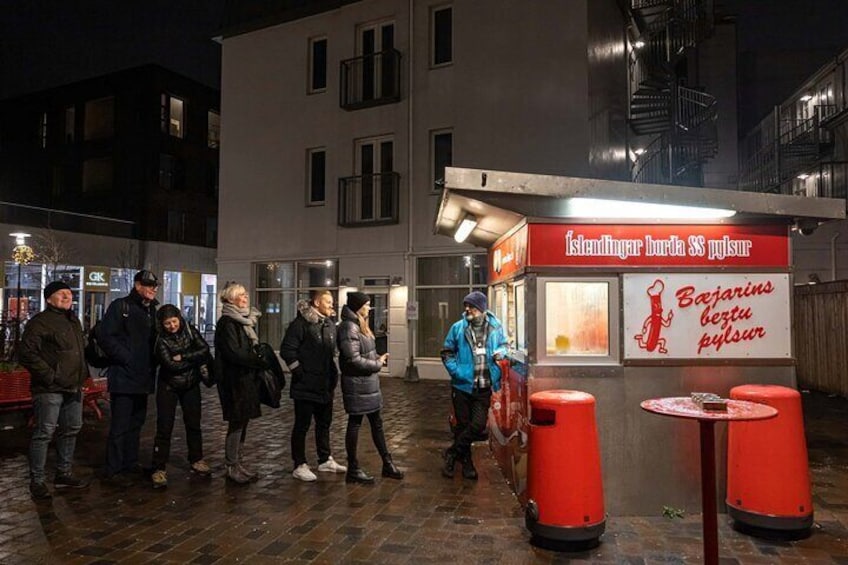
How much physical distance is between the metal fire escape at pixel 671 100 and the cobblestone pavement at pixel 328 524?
9751 millimetres

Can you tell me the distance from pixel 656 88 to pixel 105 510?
49.3 ft

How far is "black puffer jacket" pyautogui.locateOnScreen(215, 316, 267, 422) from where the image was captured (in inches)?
239

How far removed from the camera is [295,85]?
17562 millimetres

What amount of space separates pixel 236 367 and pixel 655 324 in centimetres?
387

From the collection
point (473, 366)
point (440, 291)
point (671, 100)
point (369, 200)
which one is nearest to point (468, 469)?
point (473, 366)

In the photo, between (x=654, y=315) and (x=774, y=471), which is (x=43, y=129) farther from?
(x=774, y=471)

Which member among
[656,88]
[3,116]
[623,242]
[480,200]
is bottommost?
[623,242]

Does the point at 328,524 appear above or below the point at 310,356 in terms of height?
below

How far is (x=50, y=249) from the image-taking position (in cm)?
2064

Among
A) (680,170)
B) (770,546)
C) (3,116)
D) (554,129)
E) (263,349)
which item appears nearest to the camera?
(770,546)

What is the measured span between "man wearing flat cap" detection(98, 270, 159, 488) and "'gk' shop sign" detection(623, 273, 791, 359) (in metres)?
4.59

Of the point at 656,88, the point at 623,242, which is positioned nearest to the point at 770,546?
the point at 623,242

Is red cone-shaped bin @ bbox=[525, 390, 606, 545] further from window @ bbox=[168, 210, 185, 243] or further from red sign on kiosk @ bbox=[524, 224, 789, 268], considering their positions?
window @ bbox=[168, 210, 185, 243]

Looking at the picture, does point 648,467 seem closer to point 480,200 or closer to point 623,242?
point 623,242
